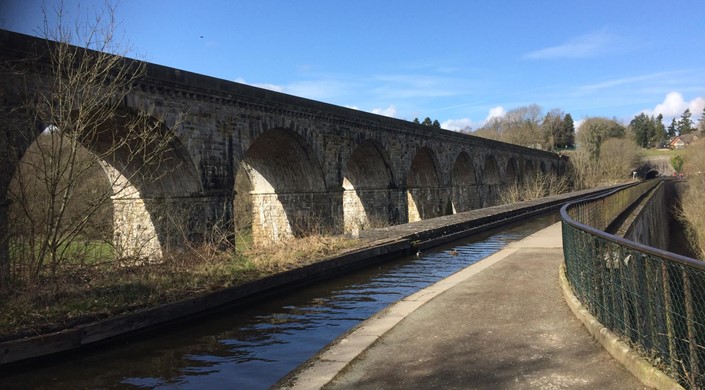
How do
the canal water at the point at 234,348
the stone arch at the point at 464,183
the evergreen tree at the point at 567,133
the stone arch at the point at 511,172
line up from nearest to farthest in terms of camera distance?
the canal water at the point at 234,348 → the stone arch at the point at 464,183 → the stone arch at the point at 511,172 → the evergreen tree at the point at 567,133

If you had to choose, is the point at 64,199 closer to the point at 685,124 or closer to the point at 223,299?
the point at 223,299

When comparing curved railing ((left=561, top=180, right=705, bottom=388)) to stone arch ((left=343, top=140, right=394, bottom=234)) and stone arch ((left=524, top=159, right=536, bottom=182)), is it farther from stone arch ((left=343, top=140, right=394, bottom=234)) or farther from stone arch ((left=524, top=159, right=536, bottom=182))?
stone arch ((left=524, top=159, right=536, bottom=182))

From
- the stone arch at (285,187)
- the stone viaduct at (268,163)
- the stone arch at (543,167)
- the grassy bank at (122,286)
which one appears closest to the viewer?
the grassy bank at (122,286)

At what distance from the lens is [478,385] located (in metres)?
3.99

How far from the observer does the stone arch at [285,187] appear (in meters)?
21.5

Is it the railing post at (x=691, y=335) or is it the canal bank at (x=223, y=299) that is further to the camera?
the canal bank at (x=223, y=299)

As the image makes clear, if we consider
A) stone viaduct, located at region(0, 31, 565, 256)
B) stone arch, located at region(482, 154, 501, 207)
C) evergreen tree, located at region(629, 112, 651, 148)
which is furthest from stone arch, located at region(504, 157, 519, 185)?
evergreen tree, located at region(629, 112, 651, 148)

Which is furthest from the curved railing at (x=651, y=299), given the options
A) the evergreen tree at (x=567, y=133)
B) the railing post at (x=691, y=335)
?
the evergreen tree at (x=567, y=133)

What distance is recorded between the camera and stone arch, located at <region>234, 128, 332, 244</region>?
21547mm

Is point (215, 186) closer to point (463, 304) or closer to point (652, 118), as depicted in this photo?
point (463, 304)

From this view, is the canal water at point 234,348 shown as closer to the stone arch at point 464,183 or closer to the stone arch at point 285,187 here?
the stone arch at point 285,187

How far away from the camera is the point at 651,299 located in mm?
3787

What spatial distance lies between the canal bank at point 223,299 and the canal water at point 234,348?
0.48ft

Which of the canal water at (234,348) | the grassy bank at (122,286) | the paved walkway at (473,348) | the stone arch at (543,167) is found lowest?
the canal water at (234,348)
